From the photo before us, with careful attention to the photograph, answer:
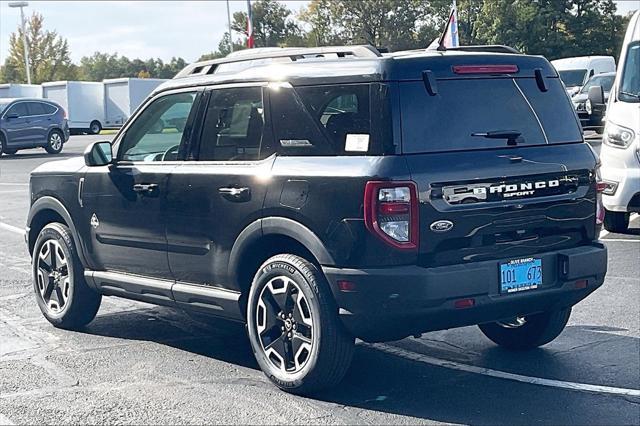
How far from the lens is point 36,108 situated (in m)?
30.7

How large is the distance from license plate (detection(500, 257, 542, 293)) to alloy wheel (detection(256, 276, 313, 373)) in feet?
3.57

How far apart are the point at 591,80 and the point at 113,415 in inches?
997

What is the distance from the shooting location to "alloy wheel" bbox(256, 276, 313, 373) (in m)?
5.83

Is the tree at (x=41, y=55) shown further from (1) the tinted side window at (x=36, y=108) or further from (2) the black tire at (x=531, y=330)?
(2) the black tire at (x=531, y=330)

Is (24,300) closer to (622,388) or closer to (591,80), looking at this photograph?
(622,388)

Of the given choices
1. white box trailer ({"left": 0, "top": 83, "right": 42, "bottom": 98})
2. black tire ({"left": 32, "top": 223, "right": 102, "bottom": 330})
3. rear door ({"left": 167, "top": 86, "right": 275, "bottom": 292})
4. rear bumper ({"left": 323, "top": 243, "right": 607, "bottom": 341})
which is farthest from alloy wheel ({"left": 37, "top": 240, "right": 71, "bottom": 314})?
white box trailer ({"left": 0, "top": 83, "right": 42, "bottom": 98})

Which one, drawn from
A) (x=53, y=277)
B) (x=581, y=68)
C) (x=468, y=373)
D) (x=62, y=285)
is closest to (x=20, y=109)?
(x=581, y=68)

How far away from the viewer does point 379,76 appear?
5.63 metres

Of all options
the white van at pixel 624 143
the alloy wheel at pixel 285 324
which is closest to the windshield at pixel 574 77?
the white van at pixel 624 143

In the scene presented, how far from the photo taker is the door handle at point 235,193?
6.10m

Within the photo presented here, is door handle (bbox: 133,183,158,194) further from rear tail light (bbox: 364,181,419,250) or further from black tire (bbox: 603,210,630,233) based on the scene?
black tire (bbox: 603,210,630,233)

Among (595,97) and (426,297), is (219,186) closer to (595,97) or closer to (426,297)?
(426,297)

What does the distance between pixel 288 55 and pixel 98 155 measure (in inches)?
65.5

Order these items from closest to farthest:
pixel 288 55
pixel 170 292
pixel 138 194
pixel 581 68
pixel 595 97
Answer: pixel 288 55
pixel 170 292
pixel 138 194
pixel 595 97
pixel 581 68
